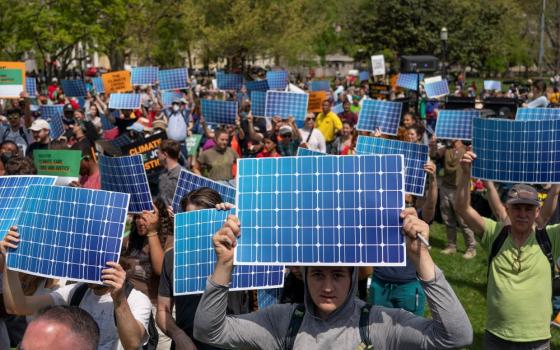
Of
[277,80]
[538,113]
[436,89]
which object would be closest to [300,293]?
[538,113]

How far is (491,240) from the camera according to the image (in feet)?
18.8

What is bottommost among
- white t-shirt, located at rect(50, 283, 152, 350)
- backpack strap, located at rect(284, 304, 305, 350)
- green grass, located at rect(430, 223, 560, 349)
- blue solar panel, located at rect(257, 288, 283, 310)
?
green grass, located at rect(430, 223, 560, 349)

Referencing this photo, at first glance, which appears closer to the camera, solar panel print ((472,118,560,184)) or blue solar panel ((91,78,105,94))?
solar panel print ((472,118,560,184))

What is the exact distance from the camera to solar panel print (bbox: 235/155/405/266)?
3.25m

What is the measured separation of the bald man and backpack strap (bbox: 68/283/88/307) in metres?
1.43

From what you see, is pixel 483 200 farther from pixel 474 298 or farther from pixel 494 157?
pixel 494 157

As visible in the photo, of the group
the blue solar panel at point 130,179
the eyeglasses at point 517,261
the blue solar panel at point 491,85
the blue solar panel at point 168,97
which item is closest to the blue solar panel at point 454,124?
the eyeglasses at point 517,261

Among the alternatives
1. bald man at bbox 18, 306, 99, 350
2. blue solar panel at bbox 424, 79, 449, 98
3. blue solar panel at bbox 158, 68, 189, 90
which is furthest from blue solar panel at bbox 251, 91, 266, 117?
bald man at bbox 18, 306, 99, 350

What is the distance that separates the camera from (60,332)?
2.90 metres

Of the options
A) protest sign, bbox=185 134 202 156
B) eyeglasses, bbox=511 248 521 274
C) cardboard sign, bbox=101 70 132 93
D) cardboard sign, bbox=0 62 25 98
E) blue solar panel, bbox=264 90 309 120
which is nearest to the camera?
eyeglasses, bbox=511 248 521 274

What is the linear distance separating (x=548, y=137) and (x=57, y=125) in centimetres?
1057

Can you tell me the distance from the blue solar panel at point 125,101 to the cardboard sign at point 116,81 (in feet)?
7.35

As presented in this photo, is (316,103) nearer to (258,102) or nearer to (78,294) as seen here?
(258,102)

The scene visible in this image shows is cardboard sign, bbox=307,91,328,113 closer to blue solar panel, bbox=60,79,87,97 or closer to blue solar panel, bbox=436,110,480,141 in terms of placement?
blue solar panel, bbox=436,110,480,141
